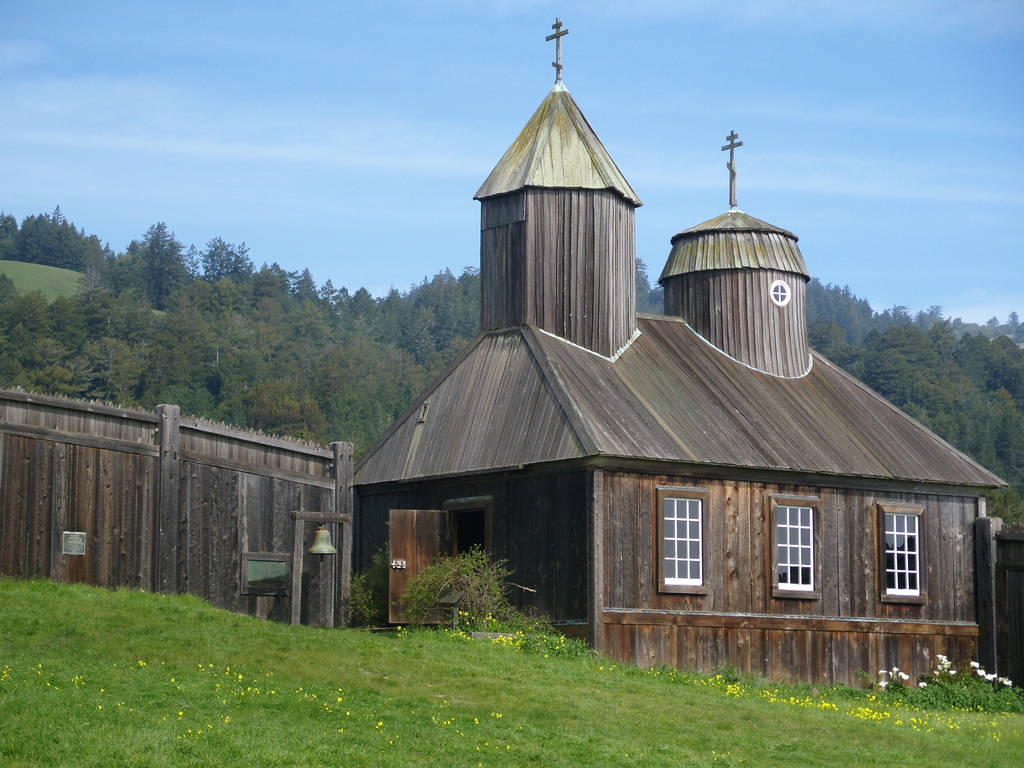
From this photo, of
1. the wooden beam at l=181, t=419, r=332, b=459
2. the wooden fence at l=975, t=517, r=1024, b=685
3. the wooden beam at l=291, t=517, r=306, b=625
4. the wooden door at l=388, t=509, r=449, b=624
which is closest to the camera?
the wooden beam at l=181, t=419, r=332, b=459

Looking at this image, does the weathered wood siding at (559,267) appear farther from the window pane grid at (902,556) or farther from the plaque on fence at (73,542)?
the plaque on fence at (73,542)

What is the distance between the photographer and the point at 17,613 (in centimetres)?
1647

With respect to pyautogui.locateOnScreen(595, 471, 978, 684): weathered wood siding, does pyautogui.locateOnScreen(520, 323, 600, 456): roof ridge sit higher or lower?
higher

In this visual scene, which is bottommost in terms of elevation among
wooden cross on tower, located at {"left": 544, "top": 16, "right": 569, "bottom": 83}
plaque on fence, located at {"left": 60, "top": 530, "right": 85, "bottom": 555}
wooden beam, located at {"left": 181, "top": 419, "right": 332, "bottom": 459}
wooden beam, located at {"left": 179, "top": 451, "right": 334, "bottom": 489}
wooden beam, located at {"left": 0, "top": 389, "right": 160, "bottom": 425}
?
plaque on fence, located at {"left": 60, "top": 530, "right": 85, "bottom": 555}

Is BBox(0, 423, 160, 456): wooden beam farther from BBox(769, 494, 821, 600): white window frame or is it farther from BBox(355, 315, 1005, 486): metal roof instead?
BBox(769, 494, 821, 600): white window frame

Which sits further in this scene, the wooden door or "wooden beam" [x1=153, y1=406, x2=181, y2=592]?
the wooden door

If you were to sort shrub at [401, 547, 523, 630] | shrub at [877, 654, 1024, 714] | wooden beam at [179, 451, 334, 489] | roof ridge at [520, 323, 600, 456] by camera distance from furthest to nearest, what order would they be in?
shrub at [877, 654, 1024, 714]
shrub at [401, 547, 523, 630]
roof ridge at [520, 323, 600, 456]
wooden beam at [179, 451, 334, 489]

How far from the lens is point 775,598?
76.9 feet

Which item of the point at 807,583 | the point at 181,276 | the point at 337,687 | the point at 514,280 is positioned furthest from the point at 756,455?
the point at 181,276

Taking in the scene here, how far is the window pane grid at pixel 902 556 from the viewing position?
25219 millimetres

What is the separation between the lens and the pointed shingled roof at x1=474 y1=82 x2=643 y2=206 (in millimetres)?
25859

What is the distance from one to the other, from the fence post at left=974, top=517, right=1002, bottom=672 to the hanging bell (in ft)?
42.2

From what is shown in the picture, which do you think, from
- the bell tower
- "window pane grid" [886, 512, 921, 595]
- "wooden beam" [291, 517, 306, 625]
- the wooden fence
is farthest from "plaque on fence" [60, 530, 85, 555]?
the wooden fence

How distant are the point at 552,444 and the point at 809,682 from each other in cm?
614
